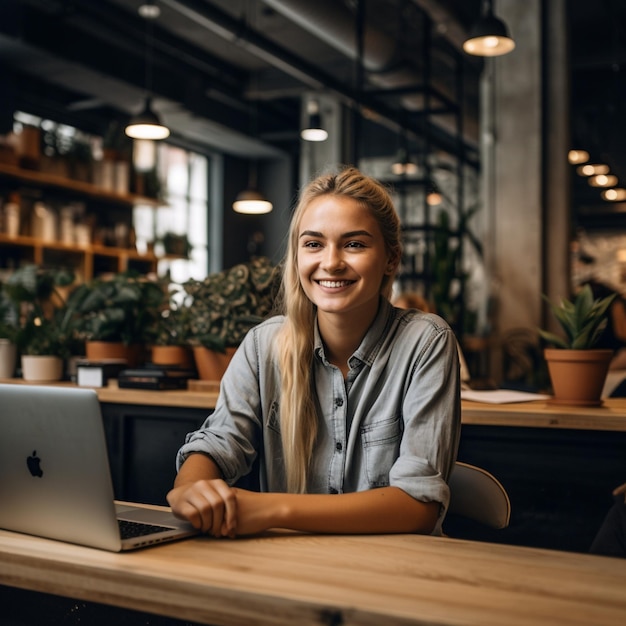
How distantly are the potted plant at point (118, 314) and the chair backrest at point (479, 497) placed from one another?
5.94 feet

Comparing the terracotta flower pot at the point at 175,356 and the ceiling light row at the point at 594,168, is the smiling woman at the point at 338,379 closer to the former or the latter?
the terracotta flower pot at the point at 175,356

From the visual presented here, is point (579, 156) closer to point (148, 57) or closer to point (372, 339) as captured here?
point (148, 57)

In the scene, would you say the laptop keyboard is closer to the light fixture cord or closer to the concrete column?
the concrete column

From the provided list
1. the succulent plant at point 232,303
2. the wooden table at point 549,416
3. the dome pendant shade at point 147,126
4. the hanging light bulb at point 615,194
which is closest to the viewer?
the wooden table at point 549,416

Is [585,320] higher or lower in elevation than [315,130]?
lower

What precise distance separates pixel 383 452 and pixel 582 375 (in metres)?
1.08

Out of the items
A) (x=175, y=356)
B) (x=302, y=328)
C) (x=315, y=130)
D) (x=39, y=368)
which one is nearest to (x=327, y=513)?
(x=302, y=328)

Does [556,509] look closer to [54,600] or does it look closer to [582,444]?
[582,444]

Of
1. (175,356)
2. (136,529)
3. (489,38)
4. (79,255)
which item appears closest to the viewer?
(136,529)

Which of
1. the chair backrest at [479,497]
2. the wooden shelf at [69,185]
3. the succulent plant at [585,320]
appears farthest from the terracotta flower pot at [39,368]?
the wooden shelf at [69,185]

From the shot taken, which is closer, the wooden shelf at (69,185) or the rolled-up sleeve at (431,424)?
the rolled-up sleeve at (431,424)

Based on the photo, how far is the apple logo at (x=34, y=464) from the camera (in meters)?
1.25

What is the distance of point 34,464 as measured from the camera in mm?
1251

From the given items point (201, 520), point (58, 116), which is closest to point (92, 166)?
point (58, 116)
